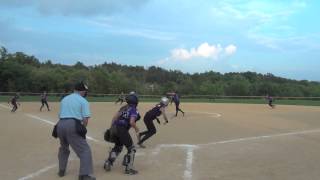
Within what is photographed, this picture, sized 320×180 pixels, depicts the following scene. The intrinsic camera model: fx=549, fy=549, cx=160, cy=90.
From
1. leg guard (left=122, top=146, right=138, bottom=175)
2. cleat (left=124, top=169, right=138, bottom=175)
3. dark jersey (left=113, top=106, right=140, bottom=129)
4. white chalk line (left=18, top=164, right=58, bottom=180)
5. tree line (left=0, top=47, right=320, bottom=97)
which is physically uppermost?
tree line (left=0, top=47, right=320, bottom=97)

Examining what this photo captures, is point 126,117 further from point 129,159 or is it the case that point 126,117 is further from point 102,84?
point 102,84

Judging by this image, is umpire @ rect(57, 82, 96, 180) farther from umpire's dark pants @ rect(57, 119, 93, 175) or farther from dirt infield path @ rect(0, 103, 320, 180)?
dirt infield path @ rect(0, 103, 320, 180)

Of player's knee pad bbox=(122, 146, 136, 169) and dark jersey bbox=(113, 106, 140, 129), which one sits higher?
dark jersey bbox=(113, 106, 140, 129)

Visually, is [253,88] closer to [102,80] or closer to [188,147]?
[102,80]

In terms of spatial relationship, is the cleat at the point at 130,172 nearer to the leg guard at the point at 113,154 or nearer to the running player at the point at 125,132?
the running player at the point at 125,132

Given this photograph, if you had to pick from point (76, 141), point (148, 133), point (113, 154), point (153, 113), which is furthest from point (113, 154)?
point (153, 113)

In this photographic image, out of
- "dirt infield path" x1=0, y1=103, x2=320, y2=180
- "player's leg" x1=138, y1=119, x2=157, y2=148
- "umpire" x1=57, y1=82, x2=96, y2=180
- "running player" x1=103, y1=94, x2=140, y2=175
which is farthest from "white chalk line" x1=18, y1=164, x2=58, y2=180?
"player's leg" x1=138, y1=119, x2=157, y2=148

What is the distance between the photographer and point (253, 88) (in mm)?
108062

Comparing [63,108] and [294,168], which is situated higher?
[63,108]

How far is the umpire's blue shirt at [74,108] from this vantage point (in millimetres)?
9555

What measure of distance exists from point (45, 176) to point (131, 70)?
154 metres

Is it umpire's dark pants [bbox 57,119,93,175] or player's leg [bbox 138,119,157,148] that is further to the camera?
player's leg [bbox 138,119,157,148]

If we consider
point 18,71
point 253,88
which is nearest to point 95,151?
point 18,71

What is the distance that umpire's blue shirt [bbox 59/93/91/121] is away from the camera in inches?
376
